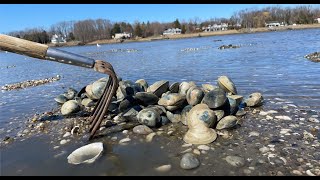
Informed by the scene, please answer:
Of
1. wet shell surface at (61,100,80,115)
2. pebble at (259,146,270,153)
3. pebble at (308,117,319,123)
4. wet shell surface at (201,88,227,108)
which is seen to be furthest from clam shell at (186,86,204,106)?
wet shell surface at (61,100,80,115)

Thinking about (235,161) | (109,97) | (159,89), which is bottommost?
(235,161)

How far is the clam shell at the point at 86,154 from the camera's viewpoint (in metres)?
5.76

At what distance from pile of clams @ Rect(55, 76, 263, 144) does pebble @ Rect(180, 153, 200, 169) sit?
961 millimetres

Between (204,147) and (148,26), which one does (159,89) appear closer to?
(204,147)

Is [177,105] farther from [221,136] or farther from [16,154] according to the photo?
[16,154]

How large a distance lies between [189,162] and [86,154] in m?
2.11

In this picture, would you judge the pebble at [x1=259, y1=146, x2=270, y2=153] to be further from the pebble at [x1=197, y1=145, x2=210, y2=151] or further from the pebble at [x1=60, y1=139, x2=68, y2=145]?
the pebble at [x1=60, y1=139, x2=68, y2=145]

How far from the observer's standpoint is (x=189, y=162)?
5.28m

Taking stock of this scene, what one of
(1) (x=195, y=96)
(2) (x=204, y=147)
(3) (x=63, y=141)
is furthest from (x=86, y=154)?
(1) (x=195, y=96)

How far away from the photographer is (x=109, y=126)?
803cm

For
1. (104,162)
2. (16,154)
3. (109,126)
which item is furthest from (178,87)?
(16,154)

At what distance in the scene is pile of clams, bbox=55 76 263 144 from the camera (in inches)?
280
